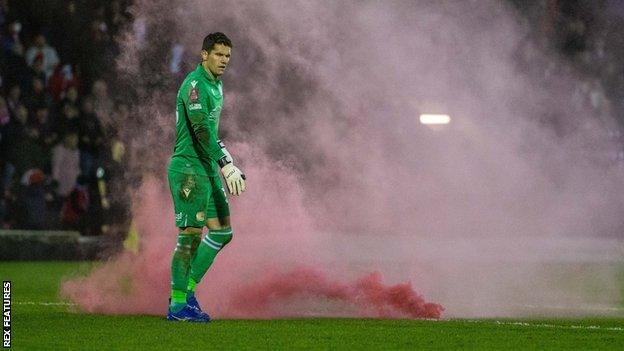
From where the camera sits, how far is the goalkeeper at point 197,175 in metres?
11.7

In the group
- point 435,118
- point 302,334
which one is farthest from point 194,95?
point 435,118

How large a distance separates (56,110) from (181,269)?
13.4 metres

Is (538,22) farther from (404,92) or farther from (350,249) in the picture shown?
(350,249)

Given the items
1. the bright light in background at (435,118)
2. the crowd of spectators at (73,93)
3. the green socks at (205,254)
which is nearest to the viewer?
the green socks at (205,254)

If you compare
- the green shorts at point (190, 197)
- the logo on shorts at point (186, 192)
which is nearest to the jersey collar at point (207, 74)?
the green shorts at point (190, 197)

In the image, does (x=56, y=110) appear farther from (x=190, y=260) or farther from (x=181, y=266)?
(x=181, y=266)

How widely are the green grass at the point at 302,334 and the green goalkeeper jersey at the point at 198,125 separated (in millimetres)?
1309

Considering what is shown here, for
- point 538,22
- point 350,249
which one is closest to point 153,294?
point 350,249

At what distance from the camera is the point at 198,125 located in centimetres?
1163

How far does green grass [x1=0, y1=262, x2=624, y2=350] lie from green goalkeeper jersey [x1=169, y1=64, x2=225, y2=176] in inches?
51.5

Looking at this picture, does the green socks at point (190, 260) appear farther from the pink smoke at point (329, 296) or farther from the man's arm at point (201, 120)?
the pink smoke at point (329, 296)

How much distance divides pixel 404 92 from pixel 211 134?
922 cm

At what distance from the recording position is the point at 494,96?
2072cm

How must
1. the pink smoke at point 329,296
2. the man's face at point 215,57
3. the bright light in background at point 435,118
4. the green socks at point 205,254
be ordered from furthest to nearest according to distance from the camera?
the bright light in background at point 435,118 < the pink smoke at point 329,296 < the green socks at point 205,254 < the man's face at point 215,57
